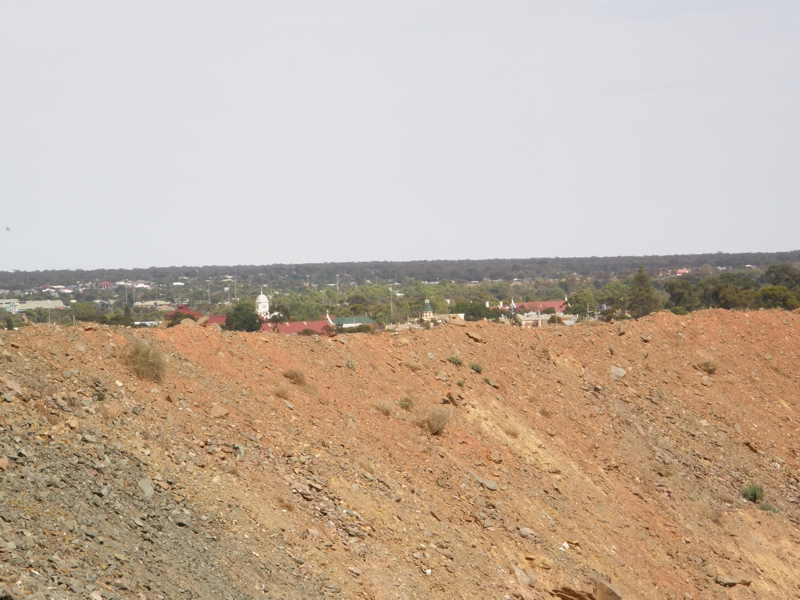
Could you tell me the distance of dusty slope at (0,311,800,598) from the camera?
430 inches

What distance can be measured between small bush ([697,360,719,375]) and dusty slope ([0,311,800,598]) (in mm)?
236

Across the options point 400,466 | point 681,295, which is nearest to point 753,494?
point 400,466

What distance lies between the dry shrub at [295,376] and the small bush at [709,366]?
13.5 m

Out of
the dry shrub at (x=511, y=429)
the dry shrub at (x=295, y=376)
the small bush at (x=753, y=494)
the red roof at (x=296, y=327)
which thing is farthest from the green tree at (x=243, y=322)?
the small bush at (x=753, y=494)

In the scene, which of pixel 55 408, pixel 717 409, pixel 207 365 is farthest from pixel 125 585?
pixel 717 409

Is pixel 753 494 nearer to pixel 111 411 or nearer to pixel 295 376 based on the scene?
pixel 295 376

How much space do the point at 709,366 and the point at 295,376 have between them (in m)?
13.7

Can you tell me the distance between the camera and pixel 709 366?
84.2 feet

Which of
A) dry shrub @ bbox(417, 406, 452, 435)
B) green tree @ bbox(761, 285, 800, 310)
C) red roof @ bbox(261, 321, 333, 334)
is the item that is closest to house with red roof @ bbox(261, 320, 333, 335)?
red roof @ bbox(261, 321, 333, 334)

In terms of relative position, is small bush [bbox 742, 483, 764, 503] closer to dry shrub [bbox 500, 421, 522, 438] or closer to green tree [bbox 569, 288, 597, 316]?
dry shrub [bbox 500, 421, 522, 438]

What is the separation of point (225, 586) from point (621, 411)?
47.7 feet

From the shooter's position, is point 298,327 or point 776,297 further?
point 776,297

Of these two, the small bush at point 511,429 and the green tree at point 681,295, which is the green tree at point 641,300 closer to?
→ the green tree at point 681,295

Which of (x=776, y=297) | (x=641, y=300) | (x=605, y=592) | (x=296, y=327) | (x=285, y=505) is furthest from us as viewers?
(x=641, y=300)
